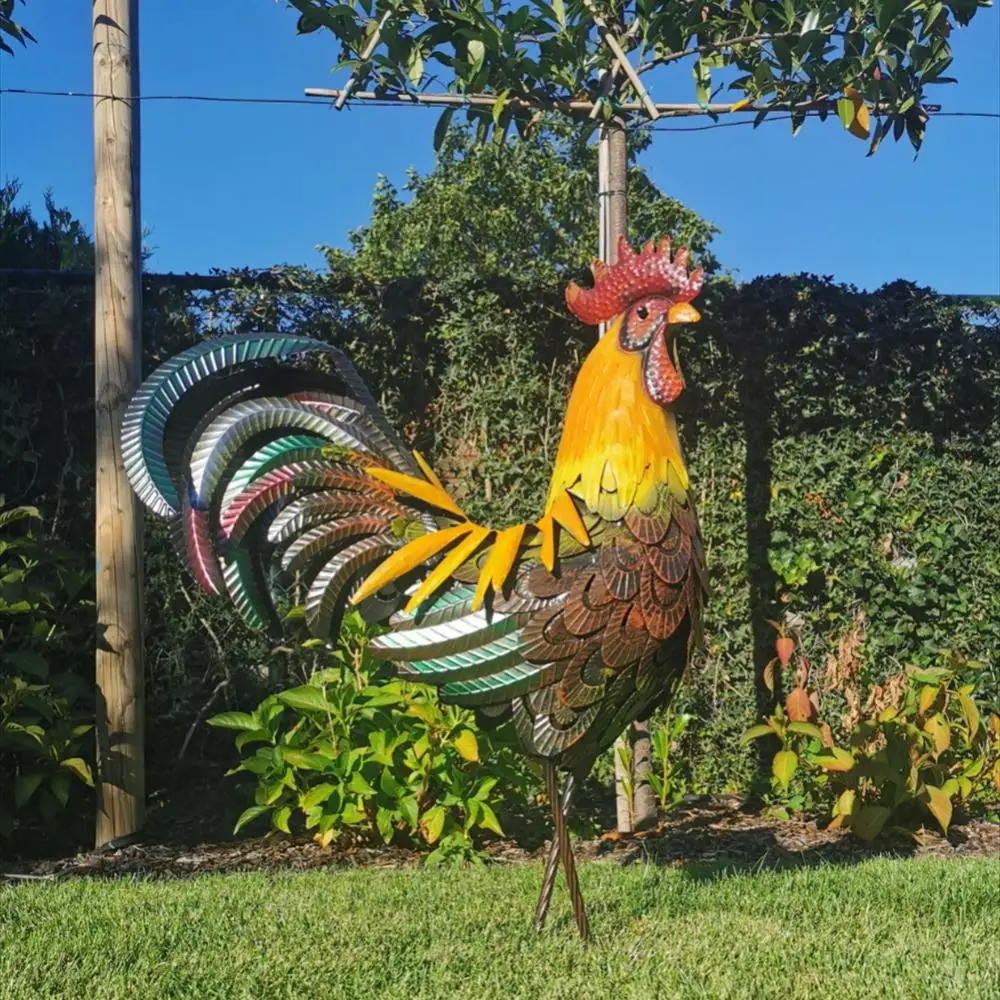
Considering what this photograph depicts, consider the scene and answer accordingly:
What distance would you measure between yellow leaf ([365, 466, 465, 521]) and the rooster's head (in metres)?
0.71

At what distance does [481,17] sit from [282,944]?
131 inches

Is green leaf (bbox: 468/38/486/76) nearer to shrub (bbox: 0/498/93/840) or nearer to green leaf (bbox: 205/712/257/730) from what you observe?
shrub (bbox: 0/498/93/840)

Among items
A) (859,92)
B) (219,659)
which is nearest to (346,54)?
(859,92)

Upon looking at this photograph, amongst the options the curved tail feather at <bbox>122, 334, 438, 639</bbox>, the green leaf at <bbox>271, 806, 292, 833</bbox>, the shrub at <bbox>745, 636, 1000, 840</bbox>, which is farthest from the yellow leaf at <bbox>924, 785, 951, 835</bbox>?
the curved tail feather at <bbox>122, 334, 438, 639</bbox>

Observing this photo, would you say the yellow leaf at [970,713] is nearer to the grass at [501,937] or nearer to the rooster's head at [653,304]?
the grass at [501,937]

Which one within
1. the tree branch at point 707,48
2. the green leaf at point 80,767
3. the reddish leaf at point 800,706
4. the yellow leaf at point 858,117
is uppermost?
the tree branch at point 707,48

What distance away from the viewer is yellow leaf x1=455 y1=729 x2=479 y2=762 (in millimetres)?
4336

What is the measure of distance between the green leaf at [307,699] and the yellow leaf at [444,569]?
5.59 ft

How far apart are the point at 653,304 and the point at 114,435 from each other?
2.70 m

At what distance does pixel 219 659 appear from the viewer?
5.28m

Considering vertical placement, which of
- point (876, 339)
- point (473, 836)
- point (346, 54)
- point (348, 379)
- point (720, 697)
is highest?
point (346, 54)

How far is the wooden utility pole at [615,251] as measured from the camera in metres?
4.71

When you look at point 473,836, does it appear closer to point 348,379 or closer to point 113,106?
point 348,379

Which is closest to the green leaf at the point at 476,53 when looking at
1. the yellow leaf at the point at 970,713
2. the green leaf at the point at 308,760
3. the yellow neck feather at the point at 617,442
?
the yellow neck feather at the point at 617,442
